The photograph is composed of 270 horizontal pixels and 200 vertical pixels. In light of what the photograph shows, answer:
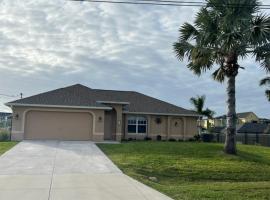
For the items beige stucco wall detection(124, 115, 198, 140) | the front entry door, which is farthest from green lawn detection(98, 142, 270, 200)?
beige stucco wall detection(124, 115, 198, 140)

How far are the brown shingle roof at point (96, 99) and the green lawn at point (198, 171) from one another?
8816mm

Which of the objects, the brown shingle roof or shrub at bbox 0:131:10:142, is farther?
shrub at bbox 0:131:10:142

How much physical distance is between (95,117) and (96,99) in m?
2.48

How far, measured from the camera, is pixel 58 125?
28.1 m

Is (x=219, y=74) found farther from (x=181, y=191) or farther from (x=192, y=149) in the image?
(x=181, y=191)

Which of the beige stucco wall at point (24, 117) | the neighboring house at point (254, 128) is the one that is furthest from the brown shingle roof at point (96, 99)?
the neighboring house at point (254, 128)

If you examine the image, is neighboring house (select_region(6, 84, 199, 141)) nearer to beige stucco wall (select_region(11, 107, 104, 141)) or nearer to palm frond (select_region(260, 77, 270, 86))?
beige stucco wall (select_region(11, 107, 104, 141))

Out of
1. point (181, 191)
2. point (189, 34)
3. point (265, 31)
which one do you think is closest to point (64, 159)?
point (181, 191)

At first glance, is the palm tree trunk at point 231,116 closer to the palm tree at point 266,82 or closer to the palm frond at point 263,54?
the palm frond at point 263,54

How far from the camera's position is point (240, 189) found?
455 inches

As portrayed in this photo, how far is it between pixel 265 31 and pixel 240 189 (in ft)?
33.3

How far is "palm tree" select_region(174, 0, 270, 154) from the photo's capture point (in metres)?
18.9

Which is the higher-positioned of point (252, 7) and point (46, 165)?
point (252, 7)

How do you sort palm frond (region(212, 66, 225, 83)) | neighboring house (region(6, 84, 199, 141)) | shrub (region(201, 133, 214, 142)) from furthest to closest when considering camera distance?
shrub (region(201, 133, 214, 142)), neighboring house (region(6, 84, 199, 141)), palm frond (region(212, 66, 225, 83))
